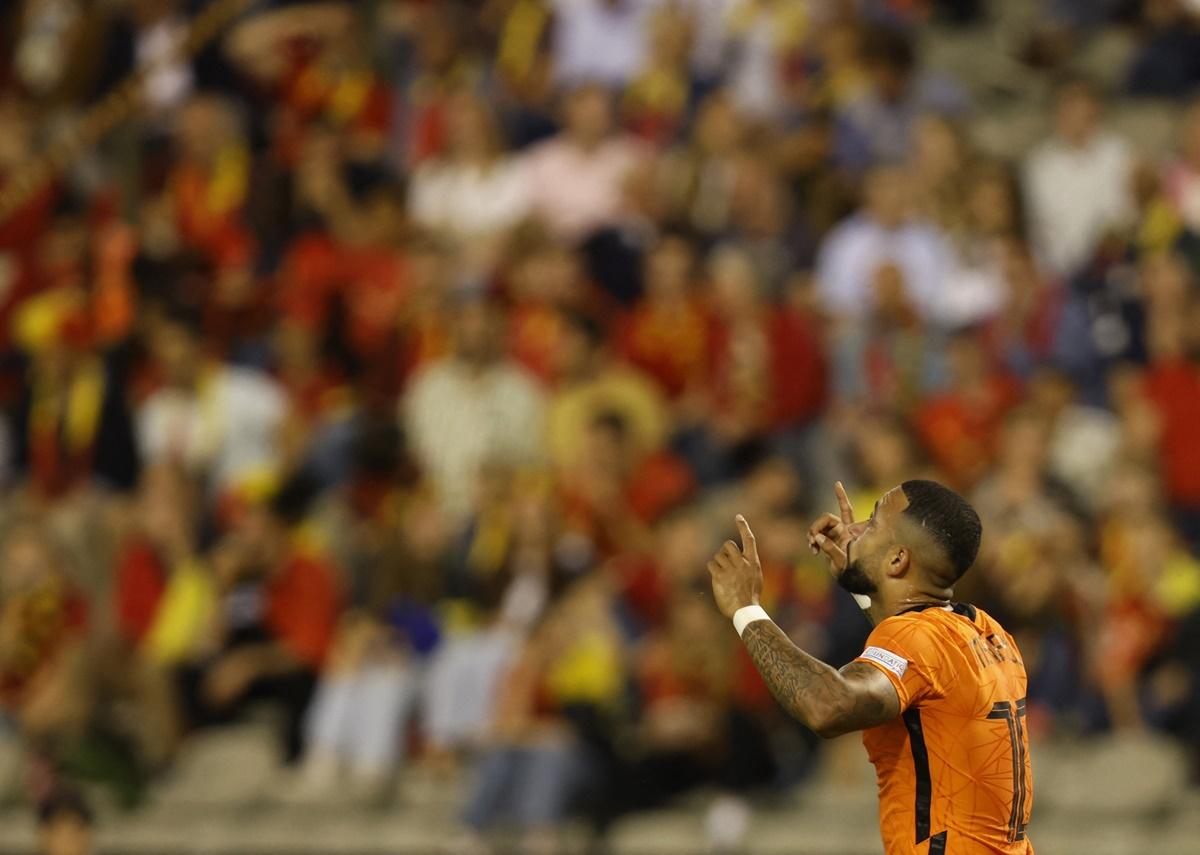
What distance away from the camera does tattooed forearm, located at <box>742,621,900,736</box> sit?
520 centimetres

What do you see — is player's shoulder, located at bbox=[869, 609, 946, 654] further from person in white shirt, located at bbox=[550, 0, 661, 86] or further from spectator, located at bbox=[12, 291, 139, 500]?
person in white shirt, located at bbox=[550, 0, 661, 86]

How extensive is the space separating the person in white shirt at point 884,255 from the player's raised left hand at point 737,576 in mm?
7244

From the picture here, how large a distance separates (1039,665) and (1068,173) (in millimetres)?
3789

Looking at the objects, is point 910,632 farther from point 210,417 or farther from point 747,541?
point 210,417

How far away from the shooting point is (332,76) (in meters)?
16.2

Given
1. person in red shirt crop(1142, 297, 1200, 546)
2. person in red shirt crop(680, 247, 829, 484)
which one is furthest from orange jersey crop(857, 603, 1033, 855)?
person in red shirt crop(680, 247, 829, 484)

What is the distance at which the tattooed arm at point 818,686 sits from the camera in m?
5.20

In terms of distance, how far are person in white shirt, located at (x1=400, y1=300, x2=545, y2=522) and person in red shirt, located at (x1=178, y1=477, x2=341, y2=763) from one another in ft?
2.69

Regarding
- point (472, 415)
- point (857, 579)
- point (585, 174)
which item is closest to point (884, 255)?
point (585, 174)

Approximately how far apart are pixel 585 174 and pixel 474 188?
811mm

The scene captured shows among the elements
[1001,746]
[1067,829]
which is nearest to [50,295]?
[1067,829]

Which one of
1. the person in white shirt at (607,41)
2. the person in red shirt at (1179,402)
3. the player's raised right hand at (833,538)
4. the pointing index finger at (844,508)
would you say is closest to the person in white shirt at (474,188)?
the person in white shirt at (607,41)

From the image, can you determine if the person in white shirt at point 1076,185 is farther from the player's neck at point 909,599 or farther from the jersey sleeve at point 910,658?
the jersey sleeve at point 910,658

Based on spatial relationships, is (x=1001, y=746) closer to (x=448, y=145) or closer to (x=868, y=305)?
(x=868, y=305)
